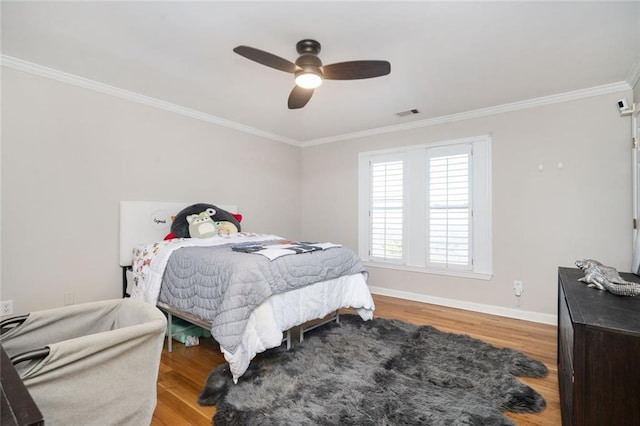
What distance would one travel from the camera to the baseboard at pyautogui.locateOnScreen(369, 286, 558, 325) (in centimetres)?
338

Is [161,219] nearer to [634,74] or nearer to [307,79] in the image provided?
[307,79]

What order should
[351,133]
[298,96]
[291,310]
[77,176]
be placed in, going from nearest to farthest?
[291,310], [298,96], [77,176], [351,133]

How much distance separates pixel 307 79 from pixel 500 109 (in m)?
2.54

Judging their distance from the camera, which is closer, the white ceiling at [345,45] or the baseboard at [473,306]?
the white ceiling at [345,45]

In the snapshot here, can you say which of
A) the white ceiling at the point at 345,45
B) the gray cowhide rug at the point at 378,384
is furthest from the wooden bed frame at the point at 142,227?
the white ceiling at the point at 345,45

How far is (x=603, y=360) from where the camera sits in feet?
3.90

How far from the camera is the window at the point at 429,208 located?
3750 mm

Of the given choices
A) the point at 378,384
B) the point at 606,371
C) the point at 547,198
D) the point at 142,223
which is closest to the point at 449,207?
the point at 547,198

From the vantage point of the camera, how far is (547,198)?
11.0 feet

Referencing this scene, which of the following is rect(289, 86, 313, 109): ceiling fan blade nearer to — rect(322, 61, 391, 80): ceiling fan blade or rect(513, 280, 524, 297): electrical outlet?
rect(322, 61, 391, 80): ceiling fan blade

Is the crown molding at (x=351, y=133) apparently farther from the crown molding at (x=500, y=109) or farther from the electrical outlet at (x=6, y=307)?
the electrical outlet at (x=6, y=307)

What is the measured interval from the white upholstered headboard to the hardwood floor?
3.88 ft

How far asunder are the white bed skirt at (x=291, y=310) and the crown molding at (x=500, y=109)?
230 cm

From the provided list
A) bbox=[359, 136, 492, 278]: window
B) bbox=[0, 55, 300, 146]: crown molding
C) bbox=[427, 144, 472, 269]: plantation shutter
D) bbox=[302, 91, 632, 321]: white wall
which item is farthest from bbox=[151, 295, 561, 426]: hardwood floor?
bbox=[0, 55, 300, 146]: crown molding
